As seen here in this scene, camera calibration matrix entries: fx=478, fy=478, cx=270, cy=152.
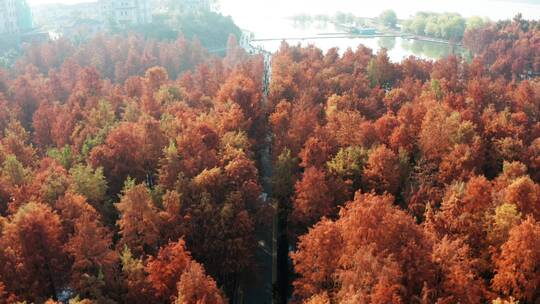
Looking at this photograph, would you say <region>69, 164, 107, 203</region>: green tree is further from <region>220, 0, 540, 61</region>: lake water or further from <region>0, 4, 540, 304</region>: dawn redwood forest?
<region>220, 0, 540, 61</region>: lake water

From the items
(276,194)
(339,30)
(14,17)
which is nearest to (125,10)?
(14,17)

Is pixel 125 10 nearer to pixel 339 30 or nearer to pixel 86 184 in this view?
pixel 339 30

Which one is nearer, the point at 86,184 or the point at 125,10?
the point at 86,184

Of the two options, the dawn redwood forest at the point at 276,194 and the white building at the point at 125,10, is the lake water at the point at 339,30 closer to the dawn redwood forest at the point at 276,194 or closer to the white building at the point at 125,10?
the white building at the point at 125,10

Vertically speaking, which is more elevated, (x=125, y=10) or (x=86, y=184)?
(x=125, y=10)

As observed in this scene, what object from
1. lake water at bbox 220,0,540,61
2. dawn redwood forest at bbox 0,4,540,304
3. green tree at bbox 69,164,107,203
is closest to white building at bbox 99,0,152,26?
lake water at bbox 220,0,540,61

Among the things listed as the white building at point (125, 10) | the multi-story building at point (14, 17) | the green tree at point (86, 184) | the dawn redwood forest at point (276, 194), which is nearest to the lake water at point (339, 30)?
the white building at point (125, 10)

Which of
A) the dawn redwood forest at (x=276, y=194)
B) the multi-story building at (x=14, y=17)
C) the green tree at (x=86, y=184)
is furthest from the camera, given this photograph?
the multi-story building at (x=14, y=17)
